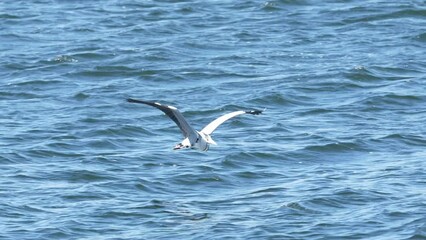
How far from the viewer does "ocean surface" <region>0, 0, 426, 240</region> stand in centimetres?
2372

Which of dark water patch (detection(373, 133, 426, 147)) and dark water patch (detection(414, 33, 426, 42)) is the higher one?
dark water patch (detection(373, 133, 426, 147))

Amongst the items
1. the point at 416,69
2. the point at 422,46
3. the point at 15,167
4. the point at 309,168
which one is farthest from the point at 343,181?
the point at 422,46

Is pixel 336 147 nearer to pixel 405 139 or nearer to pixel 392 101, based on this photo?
pixel 405 139

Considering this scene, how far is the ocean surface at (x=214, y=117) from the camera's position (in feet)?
77.8

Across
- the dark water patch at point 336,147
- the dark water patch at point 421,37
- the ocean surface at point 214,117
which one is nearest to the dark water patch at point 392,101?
the ocean surface at point 214,117

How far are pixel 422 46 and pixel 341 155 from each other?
36.4 feet

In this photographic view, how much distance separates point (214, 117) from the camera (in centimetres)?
3161

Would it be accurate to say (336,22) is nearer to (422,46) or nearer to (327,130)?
(422,46)

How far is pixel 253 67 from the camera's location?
36.6 meters

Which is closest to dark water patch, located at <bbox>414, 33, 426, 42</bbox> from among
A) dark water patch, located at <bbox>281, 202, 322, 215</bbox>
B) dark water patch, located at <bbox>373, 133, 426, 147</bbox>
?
dark water patch, located at <bbox>373, 133, 426, 147</bbox>

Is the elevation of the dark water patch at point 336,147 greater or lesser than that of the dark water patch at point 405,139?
greater

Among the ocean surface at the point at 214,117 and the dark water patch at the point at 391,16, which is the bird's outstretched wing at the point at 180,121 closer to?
the ocean surface at the point at 214,117

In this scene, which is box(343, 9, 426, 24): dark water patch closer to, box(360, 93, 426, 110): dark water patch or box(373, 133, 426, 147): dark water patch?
box(360, 93, 426, 110): dark water patch

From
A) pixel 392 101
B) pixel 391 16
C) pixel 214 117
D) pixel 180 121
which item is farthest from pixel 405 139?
pixel 391 16
